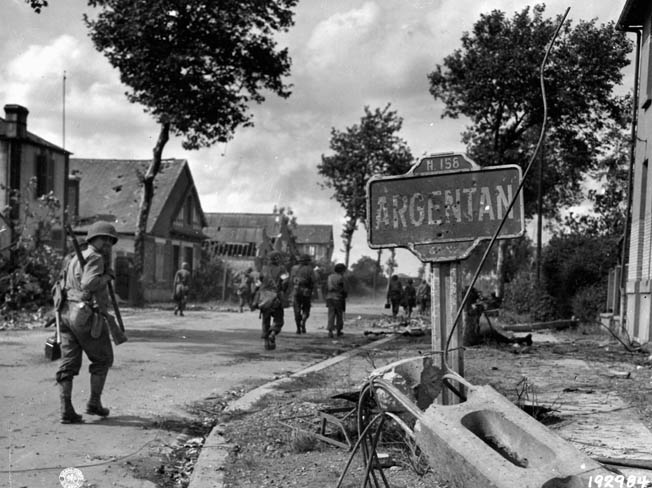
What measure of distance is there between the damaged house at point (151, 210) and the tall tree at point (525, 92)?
641 inches

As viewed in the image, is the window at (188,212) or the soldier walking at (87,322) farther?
the window at (188,212)

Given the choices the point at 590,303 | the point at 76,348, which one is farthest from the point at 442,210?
the point at 590,303

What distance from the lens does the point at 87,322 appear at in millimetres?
6613

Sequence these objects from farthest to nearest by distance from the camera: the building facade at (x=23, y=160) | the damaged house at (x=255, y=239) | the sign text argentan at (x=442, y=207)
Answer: the damaged house at (x=255, y=239) → the building facade at (x=23, y=160) → the sign text argentan at (x=442, y=207)

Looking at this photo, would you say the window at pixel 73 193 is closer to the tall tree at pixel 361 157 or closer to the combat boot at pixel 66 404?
the tall tree at pixel 361 157

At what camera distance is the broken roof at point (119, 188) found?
40.3 m

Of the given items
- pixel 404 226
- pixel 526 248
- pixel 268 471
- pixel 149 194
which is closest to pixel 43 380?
pixel 268 471

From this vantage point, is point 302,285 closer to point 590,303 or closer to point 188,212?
point 590,303

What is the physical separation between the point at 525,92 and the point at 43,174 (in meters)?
19.4

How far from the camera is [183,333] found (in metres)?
16.6

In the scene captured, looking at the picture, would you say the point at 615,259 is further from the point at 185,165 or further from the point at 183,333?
the point at 185,165

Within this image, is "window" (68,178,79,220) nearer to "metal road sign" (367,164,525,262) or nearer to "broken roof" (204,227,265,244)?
"broken roof" (204,227,265,244)

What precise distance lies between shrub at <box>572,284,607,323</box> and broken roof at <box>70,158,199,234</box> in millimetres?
22920

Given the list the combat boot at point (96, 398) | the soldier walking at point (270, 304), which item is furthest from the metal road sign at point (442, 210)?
the soldier walking at point (270, 304)
